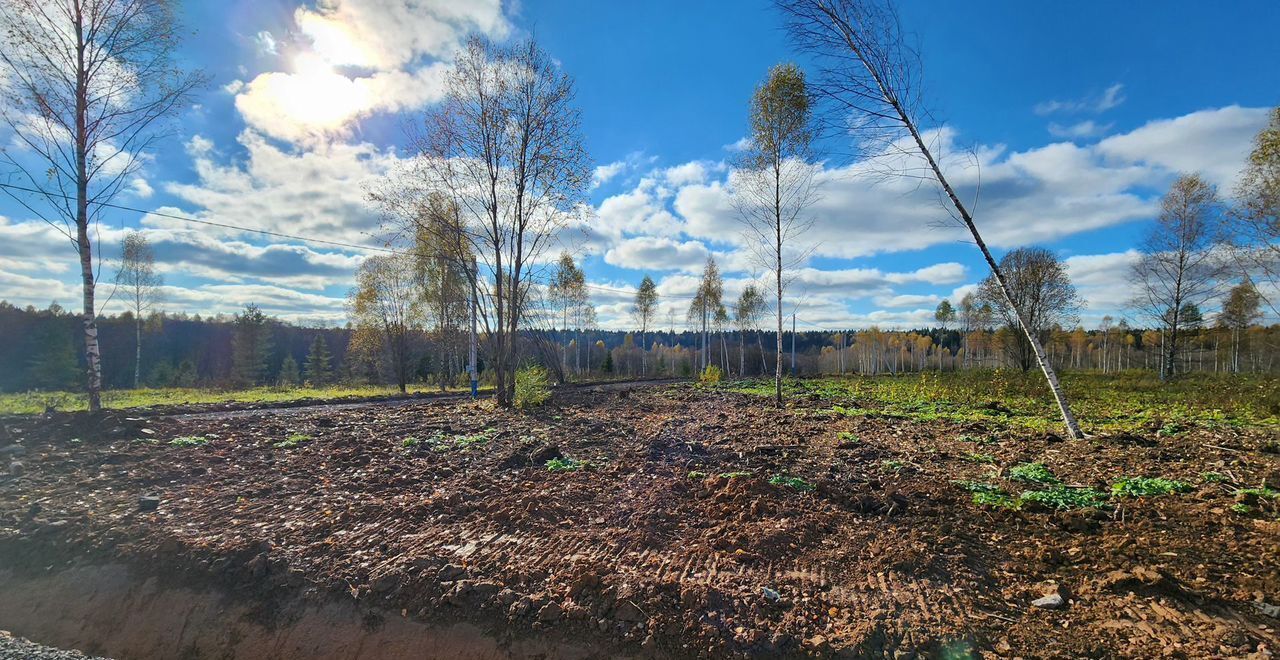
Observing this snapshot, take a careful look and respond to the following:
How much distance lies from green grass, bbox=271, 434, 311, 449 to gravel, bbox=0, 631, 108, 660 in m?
4.38

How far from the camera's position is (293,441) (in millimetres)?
8688

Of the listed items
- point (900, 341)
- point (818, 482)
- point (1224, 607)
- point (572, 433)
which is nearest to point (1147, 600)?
point (1224, 607)

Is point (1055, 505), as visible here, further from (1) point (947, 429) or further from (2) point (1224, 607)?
(1) point (947, 429)

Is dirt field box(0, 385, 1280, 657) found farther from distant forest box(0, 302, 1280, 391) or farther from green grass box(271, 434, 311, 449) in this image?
distant forest box(0, 302, 1280, 391)

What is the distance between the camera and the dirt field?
3207 millimetres

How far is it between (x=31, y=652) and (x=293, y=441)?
4.97m

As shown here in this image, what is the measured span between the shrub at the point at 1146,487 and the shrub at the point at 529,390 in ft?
40.2

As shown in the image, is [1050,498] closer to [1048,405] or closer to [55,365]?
[1048,405]

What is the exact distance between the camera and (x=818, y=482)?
5.86 metres

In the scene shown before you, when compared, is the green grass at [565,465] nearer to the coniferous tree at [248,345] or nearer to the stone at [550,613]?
the stone at [550,613]

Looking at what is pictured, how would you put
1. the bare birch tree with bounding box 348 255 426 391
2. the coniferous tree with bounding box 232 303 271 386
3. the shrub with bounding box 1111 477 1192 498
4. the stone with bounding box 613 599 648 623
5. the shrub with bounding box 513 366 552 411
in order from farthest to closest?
the coniferous tree with bounding box 232 303 271 386 < the bare birch tree with bounding box 348 255 426 391 < the shrub with bounding box 513 366 552 411 < the shrub with bounding box 1111 477 1192 498 < the stone with bounding box 613 599 648 623

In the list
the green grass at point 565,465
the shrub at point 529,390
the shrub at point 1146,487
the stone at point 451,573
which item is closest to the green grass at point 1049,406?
the shrub at point 1146,487

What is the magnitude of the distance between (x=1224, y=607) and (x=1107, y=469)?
3.36 metres

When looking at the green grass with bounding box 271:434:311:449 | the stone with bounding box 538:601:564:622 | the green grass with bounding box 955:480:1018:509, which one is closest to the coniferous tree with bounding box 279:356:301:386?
the green grass with bounding box 271:434:311:449
